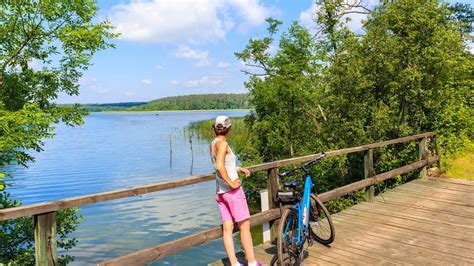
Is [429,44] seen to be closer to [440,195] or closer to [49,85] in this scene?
[440,195]

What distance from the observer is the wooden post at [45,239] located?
330 cm

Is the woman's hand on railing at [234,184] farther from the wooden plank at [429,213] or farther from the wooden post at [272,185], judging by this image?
the wooden plank at [429,213]

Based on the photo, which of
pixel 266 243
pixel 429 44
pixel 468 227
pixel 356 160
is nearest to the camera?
pixel 266 243

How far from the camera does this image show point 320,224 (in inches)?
239

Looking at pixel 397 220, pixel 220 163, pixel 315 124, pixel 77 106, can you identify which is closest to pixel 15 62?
pixel 77 106

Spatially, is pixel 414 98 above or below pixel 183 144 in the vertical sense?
above

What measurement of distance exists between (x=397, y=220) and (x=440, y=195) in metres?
2.48

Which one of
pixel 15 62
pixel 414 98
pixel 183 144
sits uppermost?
pixel 15 62

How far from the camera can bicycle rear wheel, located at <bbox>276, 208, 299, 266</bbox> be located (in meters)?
4.43

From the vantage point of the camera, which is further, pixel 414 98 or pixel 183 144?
pixel 183 144

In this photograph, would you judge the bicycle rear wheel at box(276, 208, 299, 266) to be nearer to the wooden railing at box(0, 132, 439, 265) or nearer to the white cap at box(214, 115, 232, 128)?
the wooden railing at box(0, 132, 439, 265)

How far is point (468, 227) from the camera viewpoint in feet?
21.4

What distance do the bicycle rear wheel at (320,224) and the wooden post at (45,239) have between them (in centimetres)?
315

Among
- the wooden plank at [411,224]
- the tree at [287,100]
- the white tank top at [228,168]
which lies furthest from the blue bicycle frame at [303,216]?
the tree at [287,100]
